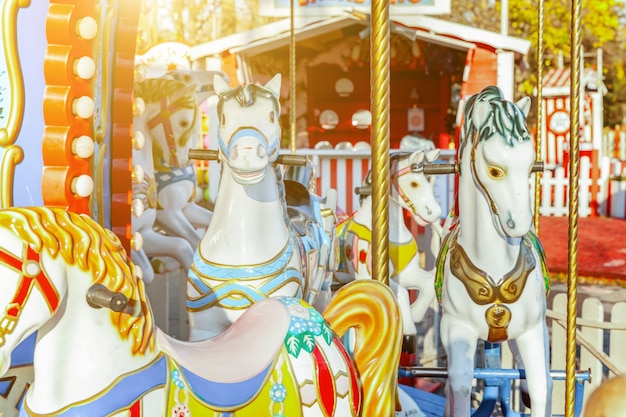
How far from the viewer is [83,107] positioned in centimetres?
204

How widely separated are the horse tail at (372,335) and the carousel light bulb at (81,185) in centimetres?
72

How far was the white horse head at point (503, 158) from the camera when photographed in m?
2.07

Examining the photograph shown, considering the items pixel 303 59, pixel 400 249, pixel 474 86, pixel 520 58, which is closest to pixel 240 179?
pixel 400 249

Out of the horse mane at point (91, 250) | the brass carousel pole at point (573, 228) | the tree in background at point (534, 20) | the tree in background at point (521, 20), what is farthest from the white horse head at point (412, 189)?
the tree in background at point (534, 20)

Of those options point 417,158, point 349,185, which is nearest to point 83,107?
point 417,158

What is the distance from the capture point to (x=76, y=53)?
79.9 inches

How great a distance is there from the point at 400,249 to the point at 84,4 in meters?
2.09

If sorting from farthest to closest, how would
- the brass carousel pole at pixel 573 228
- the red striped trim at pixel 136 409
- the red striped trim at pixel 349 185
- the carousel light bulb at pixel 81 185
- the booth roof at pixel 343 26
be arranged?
1. the booth roof at pixel 343 26
2. the red striped trim at pixel 349 185
3. the carousel light bulb at pixel 81 185
4. the brass carousel pole at pixel 573 228
5. the red striped trim at pixel 136 409

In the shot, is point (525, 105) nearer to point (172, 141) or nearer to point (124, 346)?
point (124, 346)

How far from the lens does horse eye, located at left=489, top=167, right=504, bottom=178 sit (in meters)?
2.11

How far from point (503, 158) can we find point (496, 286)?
17.5 inches

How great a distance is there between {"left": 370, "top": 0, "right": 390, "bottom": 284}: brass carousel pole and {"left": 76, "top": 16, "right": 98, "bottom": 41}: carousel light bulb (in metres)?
0.85

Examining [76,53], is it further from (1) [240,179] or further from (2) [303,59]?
(2) [303,59]

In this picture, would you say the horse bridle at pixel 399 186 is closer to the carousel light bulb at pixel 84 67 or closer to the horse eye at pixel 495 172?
the horse eye at pixel 495 172
